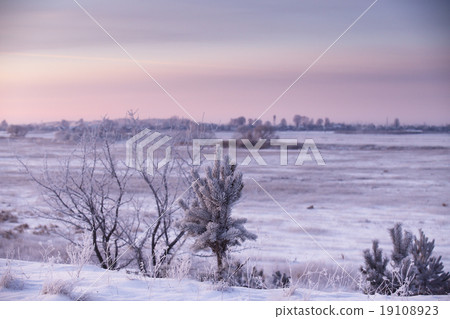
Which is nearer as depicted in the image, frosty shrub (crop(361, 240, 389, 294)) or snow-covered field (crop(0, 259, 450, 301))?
snow-covered field (crop(0, 259, 450, 301))

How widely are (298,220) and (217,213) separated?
1124 cm

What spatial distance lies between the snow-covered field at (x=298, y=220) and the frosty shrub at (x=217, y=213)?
653mm

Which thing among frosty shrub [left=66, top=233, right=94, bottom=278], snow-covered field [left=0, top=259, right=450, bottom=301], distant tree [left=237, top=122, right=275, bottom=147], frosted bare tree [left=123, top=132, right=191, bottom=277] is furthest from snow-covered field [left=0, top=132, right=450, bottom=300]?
distant tree [left=237, top=122, right=275, bottom=147]

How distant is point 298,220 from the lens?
56.6ft

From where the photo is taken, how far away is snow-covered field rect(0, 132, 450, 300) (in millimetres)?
5340

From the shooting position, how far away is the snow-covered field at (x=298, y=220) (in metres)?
5.34

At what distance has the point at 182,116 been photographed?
13430mm

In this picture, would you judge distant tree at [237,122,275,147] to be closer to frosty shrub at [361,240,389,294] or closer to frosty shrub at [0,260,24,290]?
frosty shrub at [361,240,389,294]

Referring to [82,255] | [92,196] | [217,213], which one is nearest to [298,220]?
[92,196]

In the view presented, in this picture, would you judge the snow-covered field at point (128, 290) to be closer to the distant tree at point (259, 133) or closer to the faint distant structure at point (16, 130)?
the distant tree at point (259, 133)

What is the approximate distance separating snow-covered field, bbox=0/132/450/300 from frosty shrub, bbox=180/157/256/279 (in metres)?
0.65

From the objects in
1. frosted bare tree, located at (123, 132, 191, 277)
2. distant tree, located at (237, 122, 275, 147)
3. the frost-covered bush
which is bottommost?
the frost-covered bush

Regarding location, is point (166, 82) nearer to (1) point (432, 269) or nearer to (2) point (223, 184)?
(2) point (223, 184)

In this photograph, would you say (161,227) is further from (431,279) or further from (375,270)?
(431,279)
